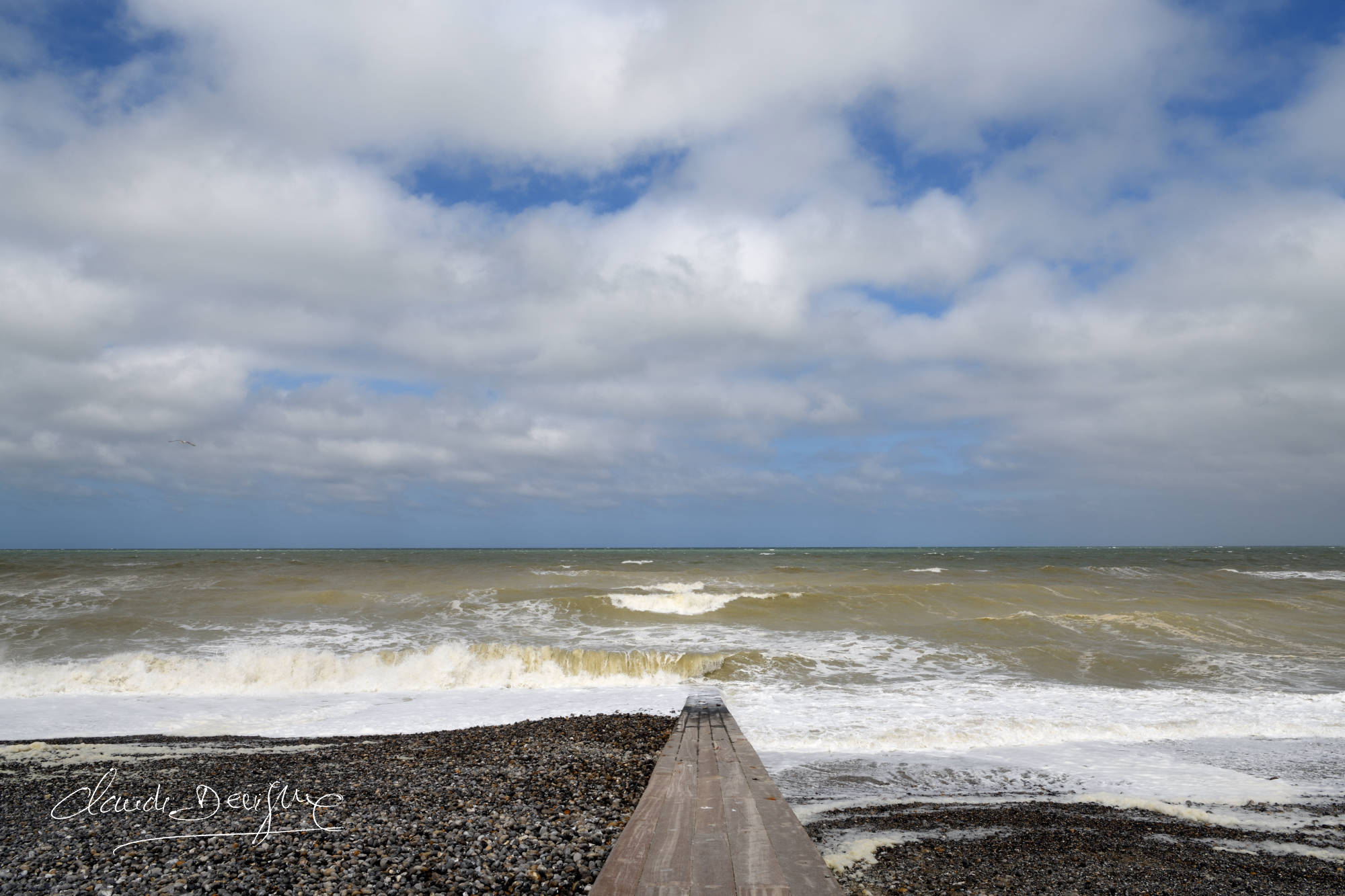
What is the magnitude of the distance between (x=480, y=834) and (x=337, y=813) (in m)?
1.65

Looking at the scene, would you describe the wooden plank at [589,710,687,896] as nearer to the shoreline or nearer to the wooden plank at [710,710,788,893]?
the shoreline

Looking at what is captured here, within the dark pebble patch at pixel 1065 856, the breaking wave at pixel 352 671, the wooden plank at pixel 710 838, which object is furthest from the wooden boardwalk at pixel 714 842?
the breaking wave at pixel 352 671

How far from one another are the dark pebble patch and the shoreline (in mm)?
20

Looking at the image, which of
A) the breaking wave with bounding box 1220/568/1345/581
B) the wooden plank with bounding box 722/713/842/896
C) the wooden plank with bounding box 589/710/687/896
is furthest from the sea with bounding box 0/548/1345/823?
the breaking wave with bounding box 1220/568/1345/581

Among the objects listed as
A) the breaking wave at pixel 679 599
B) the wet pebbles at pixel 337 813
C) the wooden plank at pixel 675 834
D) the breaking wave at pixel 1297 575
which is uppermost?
the wooden plank at pixel 675 834

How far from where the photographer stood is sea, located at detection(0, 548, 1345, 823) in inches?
356

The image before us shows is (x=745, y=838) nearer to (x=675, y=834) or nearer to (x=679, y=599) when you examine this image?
(x=675, y=834)

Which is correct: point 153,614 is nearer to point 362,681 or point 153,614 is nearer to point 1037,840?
point 362,681

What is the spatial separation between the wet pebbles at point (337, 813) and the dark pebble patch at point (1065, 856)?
226 cm

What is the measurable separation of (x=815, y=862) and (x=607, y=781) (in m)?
3.21

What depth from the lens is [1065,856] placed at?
588cm

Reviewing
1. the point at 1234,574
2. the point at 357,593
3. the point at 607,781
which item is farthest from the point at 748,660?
the point at 1234,574

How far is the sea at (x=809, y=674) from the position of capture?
9.05 meters

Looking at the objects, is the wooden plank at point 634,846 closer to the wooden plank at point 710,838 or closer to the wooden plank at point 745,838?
the wooden plank at point 710,838
